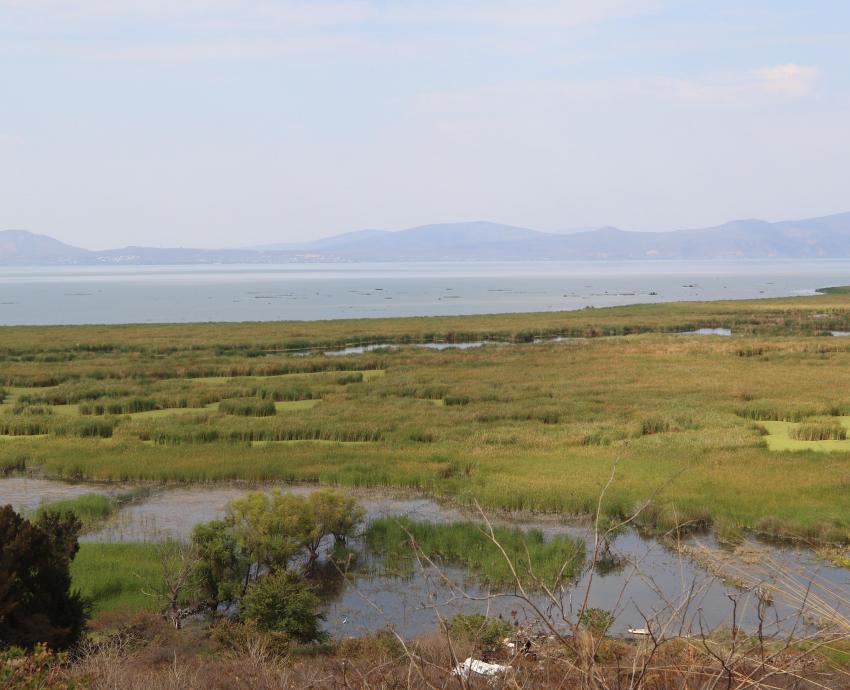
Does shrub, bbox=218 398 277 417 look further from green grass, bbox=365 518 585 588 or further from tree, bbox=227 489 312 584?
tree, bbox=227 489 312 584

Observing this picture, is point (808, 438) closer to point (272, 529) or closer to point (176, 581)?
point (272, 529)

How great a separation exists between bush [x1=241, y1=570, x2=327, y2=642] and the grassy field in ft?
16.1

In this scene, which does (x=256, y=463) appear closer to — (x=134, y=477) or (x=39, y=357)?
(x=134, y=477)

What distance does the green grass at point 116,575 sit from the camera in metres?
12.8

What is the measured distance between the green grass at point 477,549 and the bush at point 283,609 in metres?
2.35

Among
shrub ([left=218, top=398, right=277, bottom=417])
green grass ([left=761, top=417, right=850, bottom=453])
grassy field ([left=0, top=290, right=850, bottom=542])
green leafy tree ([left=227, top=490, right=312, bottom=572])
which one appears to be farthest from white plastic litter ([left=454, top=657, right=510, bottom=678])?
shrub ([left=218, top=398, right=277, bottom=417])

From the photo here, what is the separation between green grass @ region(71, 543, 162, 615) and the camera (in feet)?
42.0

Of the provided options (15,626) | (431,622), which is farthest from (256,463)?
(15,626)

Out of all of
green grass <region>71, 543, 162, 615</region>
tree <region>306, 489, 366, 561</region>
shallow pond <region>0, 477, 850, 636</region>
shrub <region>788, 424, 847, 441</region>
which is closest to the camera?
shallow pond <region>0, 477, 850, 636</region>

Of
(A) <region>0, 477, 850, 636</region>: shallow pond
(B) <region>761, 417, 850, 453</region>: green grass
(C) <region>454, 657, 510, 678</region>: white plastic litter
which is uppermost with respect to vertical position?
(C) <region>454, 657, 510, 678</region>: white plastic litter

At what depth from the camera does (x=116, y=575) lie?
1362cm

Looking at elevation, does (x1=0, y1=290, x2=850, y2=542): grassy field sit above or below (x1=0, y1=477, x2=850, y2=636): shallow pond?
above

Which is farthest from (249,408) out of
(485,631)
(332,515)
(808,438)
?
(485,631)

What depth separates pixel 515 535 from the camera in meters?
15.3
